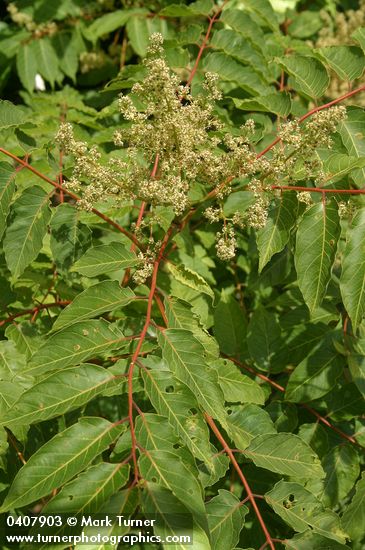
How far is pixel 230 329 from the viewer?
2.54m

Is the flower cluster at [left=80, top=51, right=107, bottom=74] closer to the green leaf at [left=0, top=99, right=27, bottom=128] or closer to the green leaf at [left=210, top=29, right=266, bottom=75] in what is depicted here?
the green leaf at [left=210, top=29, right=266, bottom=75]

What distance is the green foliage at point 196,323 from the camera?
1580mm

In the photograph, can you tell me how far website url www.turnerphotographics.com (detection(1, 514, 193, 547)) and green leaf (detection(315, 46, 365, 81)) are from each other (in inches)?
66.8

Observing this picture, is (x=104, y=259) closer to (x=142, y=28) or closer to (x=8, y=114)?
(x=8, y=114)

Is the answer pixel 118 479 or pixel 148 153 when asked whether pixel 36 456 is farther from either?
pixel 148 153

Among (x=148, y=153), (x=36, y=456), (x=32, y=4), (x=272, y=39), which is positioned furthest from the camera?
(x=32, y=4)

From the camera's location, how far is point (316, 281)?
1827 mm

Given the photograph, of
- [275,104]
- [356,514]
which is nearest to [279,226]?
[275,104]

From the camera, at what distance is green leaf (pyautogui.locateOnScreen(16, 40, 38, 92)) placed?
3804mm

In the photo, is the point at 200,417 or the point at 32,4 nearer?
the point at 200,417

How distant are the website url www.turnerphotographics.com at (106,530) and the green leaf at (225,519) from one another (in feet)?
0.88

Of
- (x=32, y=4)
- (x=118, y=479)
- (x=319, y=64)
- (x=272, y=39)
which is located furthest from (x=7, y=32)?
(x=118, y=479)

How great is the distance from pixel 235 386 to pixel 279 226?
0.59 meters

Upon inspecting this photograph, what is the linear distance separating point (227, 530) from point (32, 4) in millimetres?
3526
